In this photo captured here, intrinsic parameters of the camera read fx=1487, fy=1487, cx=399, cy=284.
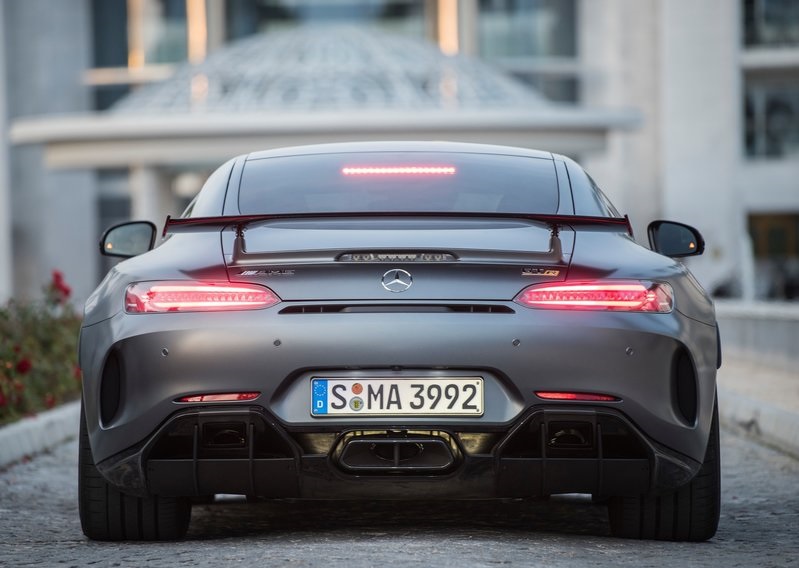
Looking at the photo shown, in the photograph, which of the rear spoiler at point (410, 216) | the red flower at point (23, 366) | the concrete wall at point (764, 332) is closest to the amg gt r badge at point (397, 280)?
the rear spoiler at point (410, 216)

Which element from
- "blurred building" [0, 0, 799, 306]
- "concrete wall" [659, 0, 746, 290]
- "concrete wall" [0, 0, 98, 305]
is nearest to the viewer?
"blurred building" [0, 0, 799, 306]

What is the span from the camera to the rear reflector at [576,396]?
457cm

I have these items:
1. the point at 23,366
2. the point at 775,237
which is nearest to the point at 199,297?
the point at 23,366

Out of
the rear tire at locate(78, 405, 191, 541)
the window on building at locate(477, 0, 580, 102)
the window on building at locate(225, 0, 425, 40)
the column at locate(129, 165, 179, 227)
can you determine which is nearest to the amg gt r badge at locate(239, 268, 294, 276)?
the rear tire at locate(78, 405, 191, 541)

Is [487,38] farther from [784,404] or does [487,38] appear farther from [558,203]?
[558,203]

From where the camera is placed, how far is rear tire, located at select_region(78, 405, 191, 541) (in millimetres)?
5070

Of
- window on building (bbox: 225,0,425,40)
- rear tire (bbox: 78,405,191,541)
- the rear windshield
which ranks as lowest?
rear tire (bbox: 78,405,191,541)

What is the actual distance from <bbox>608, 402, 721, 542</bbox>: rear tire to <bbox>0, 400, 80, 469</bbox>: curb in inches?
161

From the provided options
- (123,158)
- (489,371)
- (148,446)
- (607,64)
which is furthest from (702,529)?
(607,64)

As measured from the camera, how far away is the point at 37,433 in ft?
29.1

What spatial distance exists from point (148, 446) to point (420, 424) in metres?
0.88

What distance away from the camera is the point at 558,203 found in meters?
5.41

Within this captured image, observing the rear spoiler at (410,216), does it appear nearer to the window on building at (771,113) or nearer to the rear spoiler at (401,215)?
the rear spoiler at (401,215)

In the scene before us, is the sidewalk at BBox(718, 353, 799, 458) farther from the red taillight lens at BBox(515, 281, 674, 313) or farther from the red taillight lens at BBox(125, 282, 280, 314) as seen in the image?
the red taillight lens at BBox(125, 282, 280, 314)
